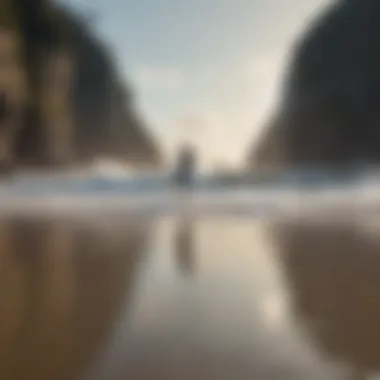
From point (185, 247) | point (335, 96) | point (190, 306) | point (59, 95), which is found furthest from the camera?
point (335, 96)

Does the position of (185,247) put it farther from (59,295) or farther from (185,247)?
(59,295)

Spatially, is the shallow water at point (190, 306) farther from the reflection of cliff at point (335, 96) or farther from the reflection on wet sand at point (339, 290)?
the reflection of cliff at point (335, 96)

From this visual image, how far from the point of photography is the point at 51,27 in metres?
1.34

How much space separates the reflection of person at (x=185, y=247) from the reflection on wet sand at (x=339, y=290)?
0.36ft

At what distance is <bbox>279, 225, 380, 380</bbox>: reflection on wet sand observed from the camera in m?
0.36

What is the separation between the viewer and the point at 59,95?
56.2 inches

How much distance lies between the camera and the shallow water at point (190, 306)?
340 millimetres

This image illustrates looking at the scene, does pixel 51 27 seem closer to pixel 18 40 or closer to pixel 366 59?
pixel 18 40

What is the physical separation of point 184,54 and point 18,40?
427 mm

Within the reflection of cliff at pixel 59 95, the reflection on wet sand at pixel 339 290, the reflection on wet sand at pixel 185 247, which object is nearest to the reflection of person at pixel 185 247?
the reflection on wet sand at pixel 185 247

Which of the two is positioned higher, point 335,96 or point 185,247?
point 335,96

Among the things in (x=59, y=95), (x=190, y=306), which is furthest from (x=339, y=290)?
(x=59, y=95)

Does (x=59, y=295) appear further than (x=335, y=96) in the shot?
No

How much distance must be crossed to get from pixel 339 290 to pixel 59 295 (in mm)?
264
